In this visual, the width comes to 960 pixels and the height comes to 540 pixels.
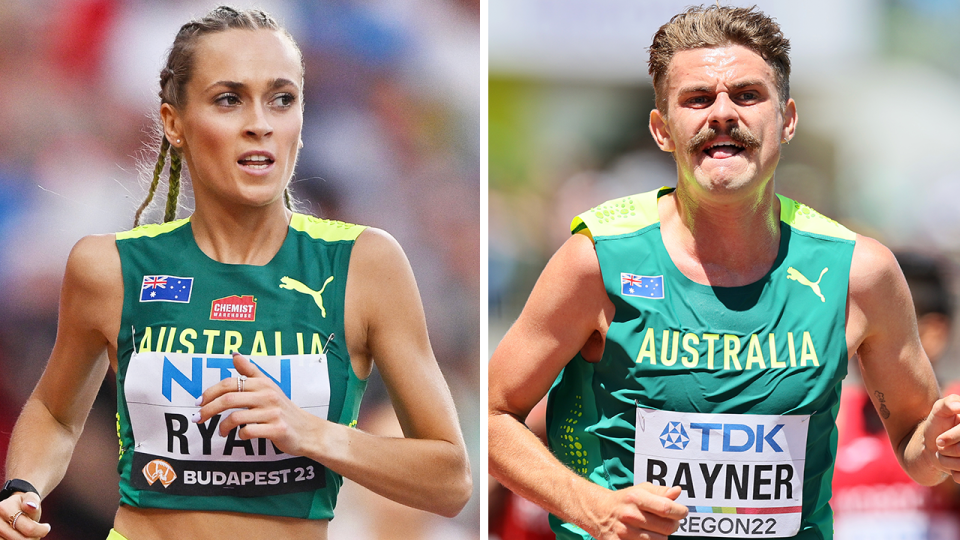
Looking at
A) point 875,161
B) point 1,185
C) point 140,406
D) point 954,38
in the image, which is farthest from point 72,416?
point 954,38

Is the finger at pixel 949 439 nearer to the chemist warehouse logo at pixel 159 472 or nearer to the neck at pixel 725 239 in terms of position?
the neck at pixel 725 239

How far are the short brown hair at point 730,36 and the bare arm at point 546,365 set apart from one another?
54cm

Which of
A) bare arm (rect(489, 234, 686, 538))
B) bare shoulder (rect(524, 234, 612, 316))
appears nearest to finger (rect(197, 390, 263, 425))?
bare arm (rect(489, 234, 686, 538))

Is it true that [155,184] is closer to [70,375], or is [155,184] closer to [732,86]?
[70,375]

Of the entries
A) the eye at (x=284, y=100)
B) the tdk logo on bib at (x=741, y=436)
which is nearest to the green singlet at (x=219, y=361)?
the eye at (x=284, y=100)

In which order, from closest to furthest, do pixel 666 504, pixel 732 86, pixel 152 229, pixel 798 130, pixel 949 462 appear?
pixel 666 504 < pixel 949 462 < pixel 732 86 < pixel 152 229 < pixel 798 130

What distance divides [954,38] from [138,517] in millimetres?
3041

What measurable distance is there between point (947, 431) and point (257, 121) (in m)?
1.97

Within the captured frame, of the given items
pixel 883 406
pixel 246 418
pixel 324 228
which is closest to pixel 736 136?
pixel 883 406

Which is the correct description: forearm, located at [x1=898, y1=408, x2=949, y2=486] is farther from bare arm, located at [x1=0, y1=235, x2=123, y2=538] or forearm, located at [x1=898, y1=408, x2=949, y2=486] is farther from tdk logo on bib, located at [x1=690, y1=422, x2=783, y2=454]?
bare arm, located at [x1=0, y1=235, x2=123, y2=538]

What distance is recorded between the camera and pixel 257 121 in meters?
2.54

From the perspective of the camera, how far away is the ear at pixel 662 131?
2545 mm

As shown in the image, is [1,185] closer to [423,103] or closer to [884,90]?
[423,103]

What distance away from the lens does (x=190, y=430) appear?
245 cm
